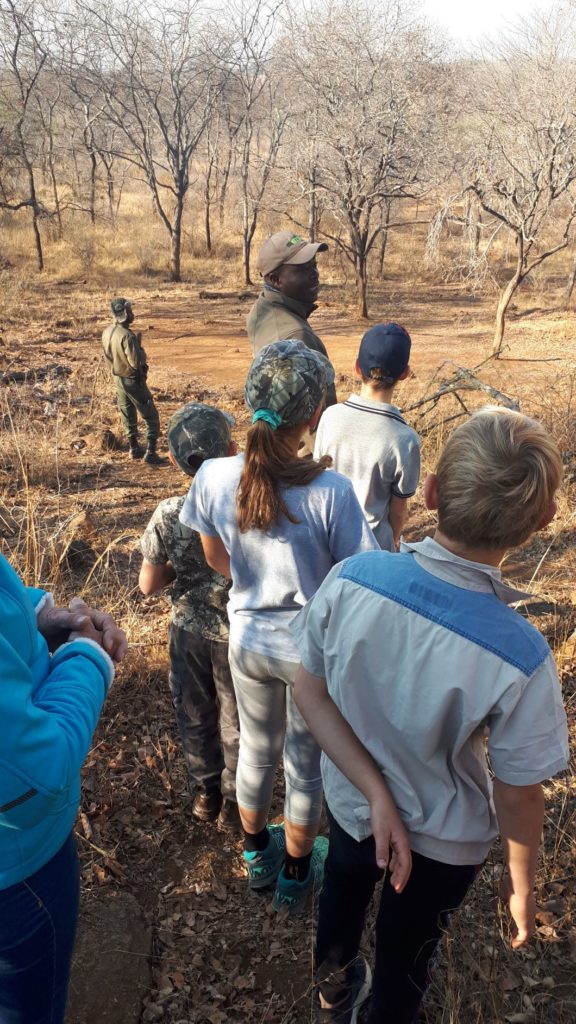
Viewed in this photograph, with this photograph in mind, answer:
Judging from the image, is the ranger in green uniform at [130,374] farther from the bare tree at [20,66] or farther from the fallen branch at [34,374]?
the bare tree at [20,66]

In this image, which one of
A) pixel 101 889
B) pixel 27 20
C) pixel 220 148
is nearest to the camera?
pixel 101 889

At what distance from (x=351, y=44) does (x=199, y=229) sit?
8.28 metres

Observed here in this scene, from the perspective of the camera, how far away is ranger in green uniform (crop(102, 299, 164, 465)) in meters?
6.61

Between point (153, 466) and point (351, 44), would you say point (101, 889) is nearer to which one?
point (153, 466)

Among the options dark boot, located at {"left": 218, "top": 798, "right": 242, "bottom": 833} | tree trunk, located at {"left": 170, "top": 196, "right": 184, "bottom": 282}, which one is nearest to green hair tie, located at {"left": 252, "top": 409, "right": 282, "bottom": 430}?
dark boot, located at {"left": 218, "top": 798, "right": 242, "bottom": 833}

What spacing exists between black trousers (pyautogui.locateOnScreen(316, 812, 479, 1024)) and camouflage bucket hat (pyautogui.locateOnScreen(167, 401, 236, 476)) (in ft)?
3.50

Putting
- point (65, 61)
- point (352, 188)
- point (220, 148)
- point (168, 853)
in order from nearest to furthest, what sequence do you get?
1. point (168, 853)
2. point (352, 188)
3. point (65, 61)
4. point (220, 148)

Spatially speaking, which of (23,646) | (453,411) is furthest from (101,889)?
(453,411)

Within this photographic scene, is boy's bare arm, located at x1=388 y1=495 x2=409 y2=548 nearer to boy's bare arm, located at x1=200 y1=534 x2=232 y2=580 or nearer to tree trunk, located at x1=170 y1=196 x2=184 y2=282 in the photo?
boy's bare arm, located at x1=200 y1=534 x2=232 y2=580

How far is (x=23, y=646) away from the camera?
44.4 inches

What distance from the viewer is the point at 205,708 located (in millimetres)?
2252

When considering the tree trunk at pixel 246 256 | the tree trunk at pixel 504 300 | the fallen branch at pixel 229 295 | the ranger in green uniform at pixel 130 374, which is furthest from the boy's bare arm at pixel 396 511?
the tree trunk at pixel 246 256

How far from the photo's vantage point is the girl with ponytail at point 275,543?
167 cm

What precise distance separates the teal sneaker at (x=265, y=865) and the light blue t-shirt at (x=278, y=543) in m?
0.80
